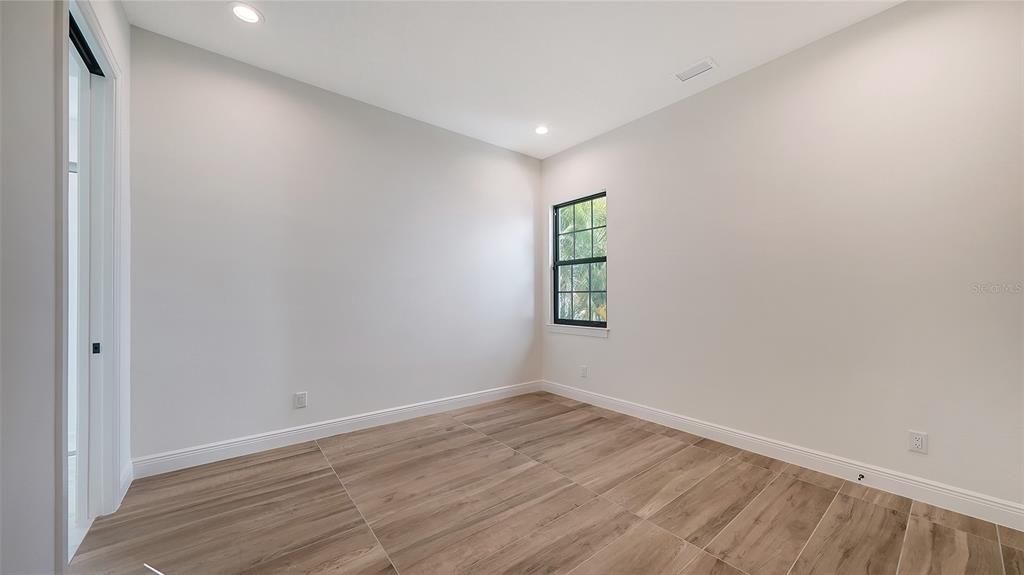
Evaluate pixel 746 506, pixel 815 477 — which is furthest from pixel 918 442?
pixel 746 506

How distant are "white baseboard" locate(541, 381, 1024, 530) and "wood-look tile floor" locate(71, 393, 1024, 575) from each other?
6 centimetres

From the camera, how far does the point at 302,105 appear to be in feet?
9.46

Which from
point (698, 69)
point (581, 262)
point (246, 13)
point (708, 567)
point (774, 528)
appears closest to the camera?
point (708, 567)

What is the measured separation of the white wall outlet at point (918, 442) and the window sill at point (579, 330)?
2.09m

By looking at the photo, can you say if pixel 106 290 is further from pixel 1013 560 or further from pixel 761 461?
pixel 1013 560

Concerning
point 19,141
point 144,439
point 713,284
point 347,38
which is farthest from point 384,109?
point 713,284

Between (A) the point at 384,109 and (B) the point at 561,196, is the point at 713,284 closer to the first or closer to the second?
(B) the point at 561,196

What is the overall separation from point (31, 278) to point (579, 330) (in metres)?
3.60

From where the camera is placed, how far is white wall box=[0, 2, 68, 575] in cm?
100

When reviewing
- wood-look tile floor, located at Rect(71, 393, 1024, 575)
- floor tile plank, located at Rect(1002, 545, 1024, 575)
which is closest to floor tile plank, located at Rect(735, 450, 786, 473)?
wood-look tile floor, located at Rect(71, 393, 1024, 575)

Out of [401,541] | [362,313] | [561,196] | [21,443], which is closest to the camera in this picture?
[21,443]

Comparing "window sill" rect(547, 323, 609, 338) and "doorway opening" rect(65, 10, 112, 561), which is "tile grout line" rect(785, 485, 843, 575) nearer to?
"window sill" rect(547, 323, 609, 338)

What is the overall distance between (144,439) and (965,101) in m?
4.90

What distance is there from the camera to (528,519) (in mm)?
1876
